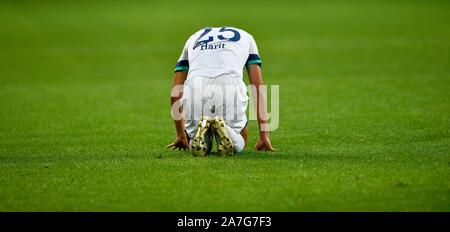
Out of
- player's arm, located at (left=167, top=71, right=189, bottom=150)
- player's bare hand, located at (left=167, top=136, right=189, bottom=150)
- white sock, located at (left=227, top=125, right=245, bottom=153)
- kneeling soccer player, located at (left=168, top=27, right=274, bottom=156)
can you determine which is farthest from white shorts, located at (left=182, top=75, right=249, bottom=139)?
player's bare hand, located at (left=167, top=136, right=189, bottom=150)

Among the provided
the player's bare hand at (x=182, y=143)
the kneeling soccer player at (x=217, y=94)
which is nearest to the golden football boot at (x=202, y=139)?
the kneeling soccer player at (x=217, y=94)

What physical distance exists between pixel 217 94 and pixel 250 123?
3.33m

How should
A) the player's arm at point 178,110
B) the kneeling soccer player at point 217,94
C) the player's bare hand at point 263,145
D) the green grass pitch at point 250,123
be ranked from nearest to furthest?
the green grass pitch at point 250,123 < the kneeling soccer player at point 217,94 < the player's bare hand at point 263,145 < the player's arm at point 178,110

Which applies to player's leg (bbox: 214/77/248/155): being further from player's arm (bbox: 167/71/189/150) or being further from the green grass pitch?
player's arm (bbox: 167/71/189/150)

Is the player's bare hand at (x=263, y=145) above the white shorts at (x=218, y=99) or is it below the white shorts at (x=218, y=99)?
below

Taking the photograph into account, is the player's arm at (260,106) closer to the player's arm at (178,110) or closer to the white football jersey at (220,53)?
the white football jersey at (220,53)

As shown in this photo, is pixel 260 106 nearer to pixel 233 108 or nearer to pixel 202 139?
pixel 233 108

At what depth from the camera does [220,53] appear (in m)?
10.1

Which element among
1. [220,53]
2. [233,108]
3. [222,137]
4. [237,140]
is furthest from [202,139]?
[220,53]

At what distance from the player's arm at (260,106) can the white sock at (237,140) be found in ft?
0.88

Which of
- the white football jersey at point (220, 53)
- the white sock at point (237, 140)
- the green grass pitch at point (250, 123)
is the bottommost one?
the green grass pitch at point (250, 123)

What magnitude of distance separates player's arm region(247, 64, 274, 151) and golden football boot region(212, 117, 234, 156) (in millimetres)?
522

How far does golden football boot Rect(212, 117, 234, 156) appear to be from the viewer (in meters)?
9.49

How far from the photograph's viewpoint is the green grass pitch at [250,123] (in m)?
8.04
